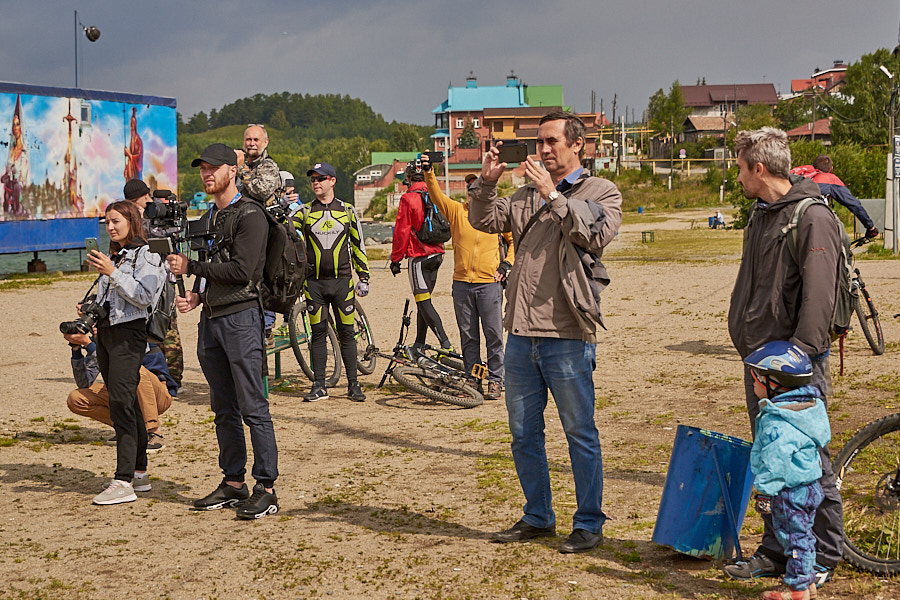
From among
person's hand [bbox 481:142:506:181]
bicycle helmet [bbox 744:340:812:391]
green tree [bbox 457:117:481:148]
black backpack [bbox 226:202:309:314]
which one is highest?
green tree [bbox 457:117:481:148]

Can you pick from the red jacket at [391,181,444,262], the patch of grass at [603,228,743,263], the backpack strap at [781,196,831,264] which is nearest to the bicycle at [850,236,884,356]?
the red jacket at [391,181,444,262]

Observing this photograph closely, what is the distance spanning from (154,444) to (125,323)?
196 centimetres

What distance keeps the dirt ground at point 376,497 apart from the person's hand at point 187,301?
1244 millimetres

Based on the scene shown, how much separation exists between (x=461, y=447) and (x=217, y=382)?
2316mm

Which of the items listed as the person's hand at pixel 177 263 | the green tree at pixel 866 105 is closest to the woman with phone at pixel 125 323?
the person's hand at pixel 177 263

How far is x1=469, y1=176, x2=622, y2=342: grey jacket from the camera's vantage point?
4.70 metres

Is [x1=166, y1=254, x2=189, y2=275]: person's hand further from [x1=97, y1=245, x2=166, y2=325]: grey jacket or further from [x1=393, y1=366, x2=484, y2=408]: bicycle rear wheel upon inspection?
Result: [x1=393, y1=366, x2=484, y2=408]: bicycle rear wheel

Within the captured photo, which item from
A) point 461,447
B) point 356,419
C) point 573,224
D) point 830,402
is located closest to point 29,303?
point 356,419

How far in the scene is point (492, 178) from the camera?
199 inches

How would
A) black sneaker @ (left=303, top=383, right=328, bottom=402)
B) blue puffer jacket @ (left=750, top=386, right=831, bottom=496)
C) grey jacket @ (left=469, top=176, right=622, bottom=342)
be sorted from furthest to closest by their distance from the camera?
black sneaker @ (left=303, top=383, right=328, bottom=402) → grey jacket @ (left=469, top=176, right=622, bottom=342) → blue puffer jacket @ (left=750, top=386, right=831, bottom=496)

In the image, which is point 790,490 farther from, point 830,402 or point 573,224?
point 830,402

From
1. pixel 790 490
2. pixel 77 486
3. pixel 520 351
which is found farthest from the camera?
pixel 77 486

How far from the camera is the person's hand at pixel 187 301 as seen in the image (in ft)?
18.6

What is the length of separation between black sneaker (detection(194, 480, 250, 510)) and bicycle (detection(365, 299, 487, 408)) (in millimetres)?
3333
